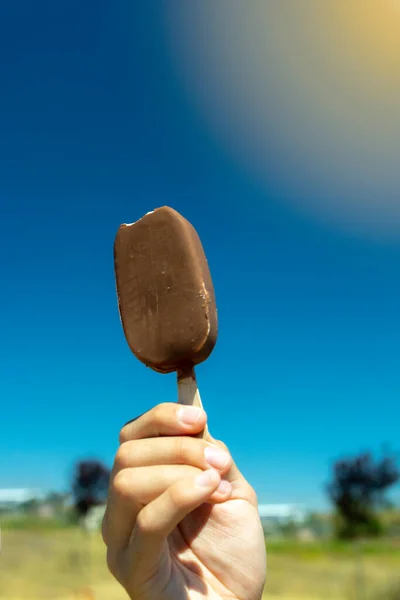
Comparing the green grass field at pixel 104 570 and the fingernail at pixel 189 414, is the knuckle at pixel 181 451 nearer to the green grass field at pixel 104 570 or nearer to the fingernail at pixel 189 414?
the fingernail at pixel 189 414

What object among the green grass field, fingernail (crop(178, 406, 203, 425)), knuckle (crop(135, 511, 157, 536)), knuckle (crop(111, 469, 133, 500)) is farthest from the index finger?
the green grass field

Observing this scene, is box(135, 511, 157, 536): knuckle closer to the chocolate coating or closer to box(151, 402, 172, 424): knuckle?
box(151, 402, 172, 424): knuckle

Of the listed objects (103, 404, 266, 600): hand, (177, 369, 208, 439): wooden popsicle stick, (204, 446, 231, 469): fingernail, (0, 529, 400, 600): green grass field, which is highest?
(177, 369, 208, 439): wooden popsicle stick

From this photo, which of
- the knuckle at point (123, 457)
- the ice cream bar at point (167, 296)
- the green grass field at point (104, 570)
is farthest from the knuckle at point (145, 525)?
the green grass field at point (104, 570)

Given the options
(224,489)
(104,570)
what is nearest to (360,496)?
(104,570)

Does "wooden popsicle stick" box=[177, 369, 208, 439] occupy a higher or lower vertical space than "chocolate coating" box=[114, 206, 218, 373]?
lower

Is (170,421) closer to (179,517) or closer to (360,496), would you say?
(179,517)

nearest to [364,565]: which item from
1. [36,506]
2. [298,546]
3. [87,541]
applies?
[298,546]
